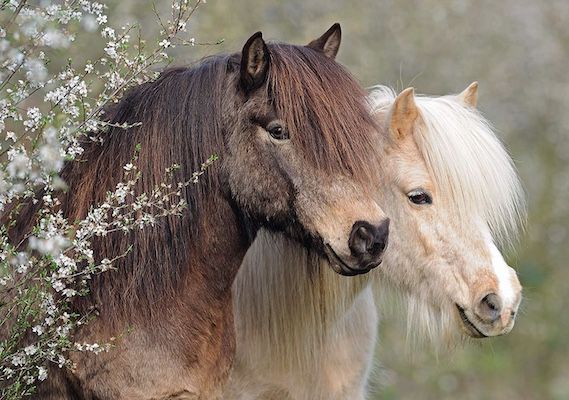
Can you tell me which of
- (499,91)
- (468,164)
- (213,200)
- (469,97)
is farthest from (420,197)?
(499,91)

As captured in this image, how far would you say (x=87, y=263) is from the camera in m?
3.50

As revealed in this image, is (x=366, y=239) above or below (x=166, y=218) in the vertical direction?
below

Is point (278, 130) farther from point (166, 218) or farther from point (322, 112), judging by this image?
point (166, 218)

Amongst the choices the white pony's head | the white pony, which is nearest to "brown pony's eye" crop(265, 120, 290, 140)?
the white pony

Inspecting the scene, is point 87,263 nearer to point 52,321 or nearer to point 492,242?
point 52,321

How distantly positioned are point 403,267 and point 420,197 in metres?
0.30

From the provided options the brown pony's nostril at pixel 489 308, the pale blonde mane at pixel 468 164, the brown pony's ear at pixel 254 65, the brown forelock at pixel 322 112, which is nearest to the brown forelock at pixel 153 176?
the brown pony's ear at pixel 254 65

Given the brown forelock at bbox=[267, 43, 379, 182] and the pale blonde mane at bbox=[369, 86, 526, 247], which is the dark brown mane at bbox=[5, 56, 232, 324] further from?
the pale blonde mane at bbox=[369, 86, 526, 247]

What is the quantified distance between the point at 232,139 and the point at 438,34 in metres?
6.91

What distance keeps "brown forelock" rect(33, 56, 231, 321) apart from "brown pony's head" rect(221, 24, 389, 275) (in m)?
0.09

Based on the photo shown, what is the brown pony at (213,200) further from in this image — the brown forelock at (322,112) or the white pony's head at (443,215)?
the white pony's head at (443,215)

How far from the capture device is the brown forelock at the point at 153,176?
351cm

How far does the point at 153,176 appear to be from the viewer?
357 cm

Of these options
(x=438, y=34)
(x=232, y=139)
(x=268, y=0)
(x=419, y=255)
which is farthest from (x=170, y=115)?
(x=438, y=34)
